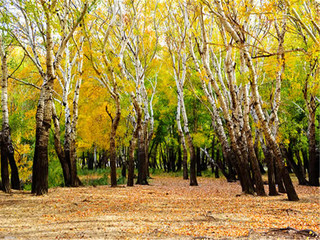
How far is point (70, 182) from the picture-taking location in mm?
12758

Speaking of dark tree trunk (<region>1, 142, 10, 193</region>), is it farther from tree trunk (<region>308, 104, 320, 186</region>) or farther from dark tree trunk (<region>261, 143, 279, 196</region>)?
tree trunk (<region>308, 104, 320, 186</region>)

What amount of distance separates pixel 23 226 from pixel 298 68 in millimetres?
15152

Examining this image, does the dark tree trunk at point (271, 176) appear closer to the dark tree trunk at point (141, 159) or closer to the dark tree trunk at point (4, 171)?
the dark tree trunk at point (141, 159)

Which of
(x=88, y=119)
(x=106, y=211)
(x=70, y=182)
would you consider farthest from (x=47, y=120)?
(x=88, y=119)

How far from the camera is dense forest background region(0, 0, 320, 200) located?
878 centimetres

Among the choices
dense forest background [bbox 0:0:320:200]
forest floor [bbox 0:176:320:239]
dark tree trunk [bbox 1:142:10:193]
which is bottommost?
forest floor [bbox 0:176:320:239]

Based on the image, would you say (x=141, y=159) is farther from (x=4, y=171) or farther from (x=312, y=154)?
(x=312, y=154)

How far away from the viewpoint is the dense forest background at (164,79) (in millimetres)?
8781

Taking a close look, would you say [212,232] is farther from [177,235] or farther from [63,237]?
[63,237]

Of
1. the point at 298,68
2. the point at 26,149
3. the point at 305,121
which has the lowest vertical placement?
the point at 26,149

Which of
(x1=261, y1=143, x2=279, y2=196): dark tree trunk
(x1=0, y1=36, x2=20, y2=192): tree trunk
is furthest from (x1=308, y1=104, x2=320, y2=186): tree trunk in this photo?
(x1=0, y1=36, x2=20, y2=192): tree trunk

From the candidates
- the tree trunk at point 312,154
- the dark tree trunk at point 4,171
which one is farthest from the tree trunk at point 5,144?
the tree trunk at point 312,154

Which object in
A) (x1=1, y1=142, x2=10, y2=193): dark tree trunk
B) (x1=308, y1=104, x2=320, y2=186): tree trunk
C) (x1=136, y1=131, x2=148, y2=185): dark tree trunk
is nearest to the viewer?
(x1=1, y1=142, x2=10, y2=193): dark tree trunk

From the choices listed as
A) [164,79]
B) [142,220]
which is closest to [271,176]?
[142,220]
